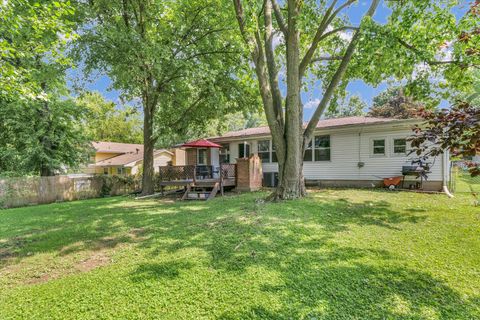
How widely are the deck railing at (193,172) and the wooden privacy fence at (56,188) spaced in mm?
4825

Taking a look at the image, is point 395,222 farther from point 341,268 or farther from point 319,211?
point 341,268

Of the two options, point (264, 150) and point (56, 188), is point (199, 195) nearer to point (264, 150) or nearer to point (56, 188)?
point (264, 150)

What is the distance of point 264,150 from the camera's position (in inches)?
598

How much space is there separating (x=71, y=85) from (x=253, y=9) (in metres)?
9.75

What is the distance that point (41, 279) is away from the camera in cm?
358

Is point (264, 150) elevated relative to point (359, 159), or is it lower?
elevated

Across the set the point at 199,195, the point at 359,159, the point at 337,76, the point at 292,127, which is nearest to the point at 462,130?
the point at 292,127

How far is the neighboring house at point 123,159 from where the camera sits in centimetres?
2455

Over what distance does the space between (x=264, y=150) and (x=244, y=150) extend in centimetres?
138

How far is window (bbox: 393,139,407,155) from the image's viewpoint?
11266 millimetres

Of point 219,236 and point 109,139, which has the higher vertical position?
point 109,139

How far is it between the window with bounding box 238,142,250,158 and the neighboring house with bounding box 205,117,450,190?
445mm

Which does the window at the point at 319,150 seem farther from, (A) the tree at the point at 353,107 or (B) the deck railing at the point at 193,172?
(A) the tree at the point at 353,107

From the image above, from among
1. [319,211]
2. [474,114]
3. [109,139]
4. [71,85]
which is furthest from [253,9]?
[109,139]
